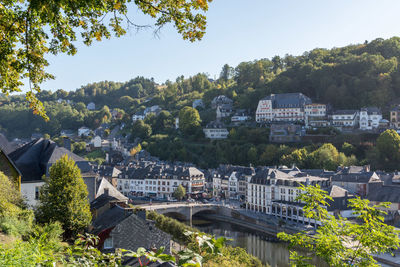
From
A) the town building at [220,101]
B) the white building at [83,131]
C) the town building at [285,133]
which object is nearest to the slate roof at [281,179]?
the town building at [285,133]

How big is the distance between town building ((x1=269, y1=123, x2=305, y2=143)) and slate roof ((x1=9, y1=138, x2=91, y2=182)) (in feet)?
162

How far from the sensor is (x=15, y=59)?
5.83 m

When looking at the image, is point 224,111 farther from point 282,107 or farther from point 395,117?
point 395,117

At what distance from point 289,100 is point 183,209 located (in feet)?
129

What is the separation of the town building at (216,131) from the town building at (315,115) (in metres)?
17.0

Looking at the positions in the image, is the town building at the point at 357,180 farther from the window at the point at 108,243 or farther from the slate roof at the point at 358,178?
the window at the point at 108,243

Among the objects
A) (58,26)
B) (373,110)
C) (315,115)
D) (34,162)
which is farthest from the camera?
(315,115)

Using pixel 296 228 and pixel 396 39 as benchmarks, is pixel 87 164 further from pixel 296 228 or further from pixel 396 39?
pixel 396 39

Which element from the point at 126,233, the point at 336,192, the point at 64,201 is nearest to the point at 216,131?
the point at 336,192

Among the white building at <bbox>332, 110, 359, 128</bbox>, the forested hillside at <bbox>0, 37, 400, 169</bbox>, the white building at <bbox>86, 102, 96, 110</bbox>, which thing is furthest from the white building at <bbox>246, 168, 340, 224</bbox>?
the white building at <bbox>86, 102, 96, 110</bbox>

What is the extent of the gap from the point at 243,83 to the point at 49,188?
89.9 m

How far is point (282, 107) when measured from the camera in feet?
249

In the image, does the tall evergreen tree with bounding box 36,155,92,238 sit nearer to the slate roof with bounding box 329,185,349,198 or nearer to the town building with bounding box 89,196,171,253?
the town building with bounding box 89,196,171,253

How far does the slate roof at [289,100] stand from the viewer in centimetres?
7425
